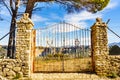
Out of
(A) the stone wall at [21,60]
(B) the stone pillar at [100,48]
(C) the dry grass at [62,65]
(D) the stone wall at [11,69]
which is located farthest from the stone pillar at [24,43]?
(B) the stone pillar at [100,48]

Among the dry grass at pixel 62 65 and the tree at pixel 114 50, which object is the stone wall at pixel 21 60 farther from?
the tree at pixel 114 50

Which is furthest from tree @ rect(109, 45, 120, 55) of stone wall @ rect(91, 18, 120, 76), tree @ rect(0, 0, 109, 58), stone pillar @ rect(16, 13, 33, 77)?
stone pillar @ rect(16, 13, 33, 77)

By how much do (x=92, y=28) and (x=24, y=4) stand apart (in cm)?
824

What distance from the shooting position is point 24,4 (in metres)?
20.9

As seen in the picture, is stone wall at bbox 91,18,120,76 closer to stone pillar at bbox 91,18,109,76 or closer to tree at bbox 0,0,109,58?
stone pillar at bbox 91,18,109,76

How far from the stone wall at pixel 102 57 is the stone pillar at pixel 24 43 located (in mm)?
3121

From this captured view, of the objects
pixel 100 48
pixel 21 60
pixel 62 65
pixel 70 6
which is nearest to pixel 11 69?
pixel 21 60

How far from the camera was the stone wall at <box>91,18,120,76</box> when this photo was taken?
1316cm

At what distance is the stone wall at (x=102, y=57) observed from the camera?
13160 mm

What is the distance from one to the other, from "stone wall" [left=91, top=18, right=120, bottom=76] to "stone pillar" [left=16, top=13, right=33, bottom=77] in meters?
3.12

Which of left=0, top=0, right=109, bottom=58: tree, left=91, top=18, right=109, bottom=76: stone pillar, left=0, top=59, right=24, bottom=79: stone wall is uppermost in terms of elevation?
left=0, top=0, right=109, bottom=58: tree

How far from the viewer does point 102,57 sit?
13211 mm

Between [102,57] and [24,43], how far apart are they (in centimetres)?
366

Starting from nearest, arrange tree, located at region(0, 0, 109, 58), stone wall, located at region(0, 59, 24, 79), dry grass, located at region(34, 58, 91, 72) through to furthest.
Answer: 1. stone wall, located at region(0, 59, 24, 79)
2. dry grass, located at region(34, 58, 91, 72)
3. tree, located at region(0, 0, 109, 58)
